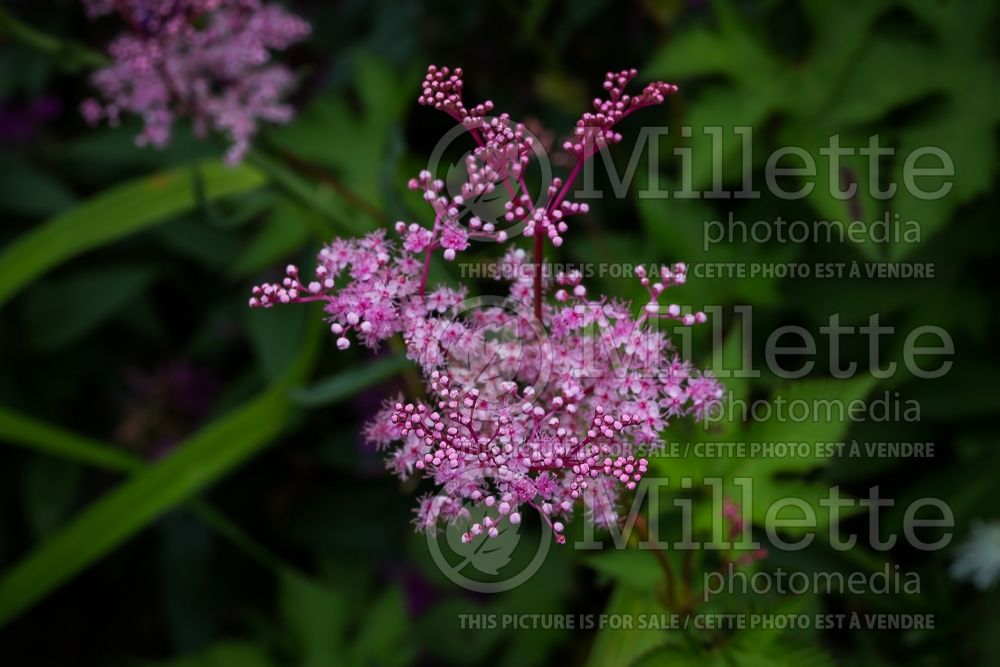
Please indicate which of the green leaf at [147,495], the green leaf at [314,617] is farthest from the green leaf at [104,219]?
the green leaf at [314,617]

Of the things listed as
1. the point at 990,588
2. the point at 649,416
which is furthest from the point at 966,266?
the point at 649,416

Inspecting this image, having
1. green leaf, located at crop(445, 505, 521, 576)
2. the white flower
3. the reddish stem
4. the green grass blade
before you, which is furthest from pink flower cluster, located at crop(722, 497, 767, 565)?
the green grass blade

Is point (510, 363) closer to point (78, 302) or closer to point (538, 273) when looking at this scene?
point (538, 273)

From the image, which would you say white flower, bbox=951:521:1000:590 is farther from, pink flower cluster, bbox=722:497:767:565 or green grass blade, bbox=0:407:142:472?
green grass blade, bbox=0:407:142:472

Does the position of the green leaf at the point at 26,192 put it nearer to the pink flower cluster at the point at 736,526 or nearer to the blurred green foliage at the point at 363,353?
the blurred green foliage at the point at 363,353

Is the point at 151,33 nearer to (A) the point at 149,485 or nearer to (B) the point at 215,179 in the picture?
(B) the point at 215,179

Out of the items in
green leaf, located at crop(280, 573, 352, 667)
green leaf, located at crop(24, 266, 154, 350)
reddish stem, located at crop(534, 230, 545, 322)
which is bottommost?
green leaf, located at crop(280, 573, 352, 667)

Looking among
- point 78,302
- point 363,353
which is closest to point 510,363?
point 363,353
